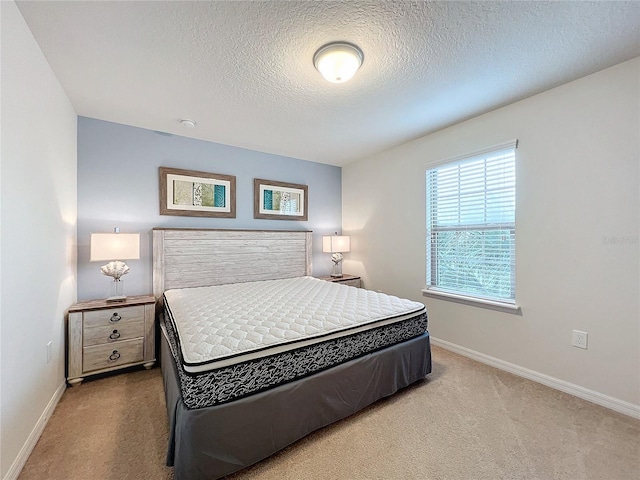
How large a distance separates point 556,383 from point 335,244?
9.08 ft

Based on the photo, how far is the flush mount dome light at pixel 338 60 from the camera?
66.4 inches

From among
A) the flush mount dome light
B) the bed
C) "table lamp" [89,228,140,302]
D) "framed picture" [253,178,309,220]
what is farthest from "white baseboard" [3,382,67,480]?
the flush mount dome light

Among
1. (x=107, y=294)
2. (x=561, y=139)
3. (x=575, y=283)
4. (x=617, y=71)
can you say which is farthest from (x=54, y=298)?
(x=617, y=71)

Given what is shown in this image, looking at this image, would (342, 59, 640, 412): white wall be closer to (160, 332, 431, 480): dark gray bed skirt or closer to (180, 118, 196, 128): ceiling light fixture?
(160, 332, 431, 480): dark gray bed skirt

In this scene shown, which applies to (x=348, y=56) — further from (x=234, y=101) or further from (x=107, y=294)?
(x=107, y=294)

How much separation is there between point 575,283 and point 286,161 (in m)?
3.47

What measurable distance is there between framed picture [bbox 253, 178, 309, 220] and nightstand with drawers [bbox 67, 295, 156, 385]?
5.76 ft

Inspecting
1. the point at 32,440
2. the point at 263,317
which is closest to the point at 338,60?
the point at 263,317

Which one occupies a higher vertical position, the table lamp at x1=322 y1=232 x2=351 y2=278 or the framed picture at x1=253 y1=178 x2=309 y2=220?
the framed picture at x1=253 y1=178 x2=309 y2=220

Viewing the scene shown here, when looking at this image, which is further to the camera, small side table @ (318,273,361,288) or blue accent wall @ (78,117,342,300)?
small side table @ (318,273,361,288)

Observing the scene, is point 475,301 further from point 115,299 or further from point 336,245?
point 115,299

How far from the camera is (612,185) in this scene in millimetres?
1925

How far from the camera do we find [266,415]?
1.46 meters

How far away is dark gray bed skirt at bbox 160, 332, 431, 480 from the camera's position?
1286 mm
